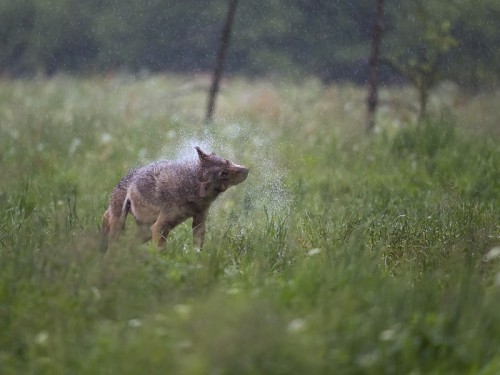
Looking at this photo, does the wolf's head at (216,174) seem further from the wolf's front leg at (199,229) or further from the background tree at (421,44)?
the background tree at (421,44)

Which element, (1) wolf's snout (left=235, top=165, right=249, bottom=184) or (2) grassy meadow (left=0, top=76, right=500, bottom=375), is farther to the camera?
(1) wolf's snout (left=235, top=165, right=249, bottom=184)

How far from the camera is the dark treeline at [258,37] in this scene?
13062 mm

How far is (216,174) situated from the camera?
23.9ft

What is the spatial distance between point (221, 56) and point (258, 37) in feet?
9.04

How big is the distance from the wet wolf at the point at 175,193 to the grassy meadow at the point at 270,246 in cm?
21

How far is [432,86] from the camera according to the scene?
13.1 meters

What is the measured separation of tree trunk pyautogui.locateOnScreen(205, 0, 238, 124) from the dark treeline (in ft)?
5.41

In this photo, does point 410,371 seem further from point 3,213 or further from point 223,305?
point 3,213

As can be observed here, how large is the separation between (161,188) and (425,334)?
10.7 ft

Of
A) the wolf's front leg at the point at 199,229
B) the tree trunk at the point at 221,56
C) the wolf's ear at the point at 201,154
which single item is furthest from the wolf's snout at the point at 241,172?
the tree trunk at the point at 221,56

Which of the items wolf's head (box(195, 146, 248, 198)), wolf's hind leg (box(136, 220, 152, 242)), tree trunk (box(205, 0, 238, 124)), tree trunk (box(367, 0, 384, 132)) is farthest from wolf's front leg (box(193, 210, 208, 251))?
tree trunk (box(367, 0, 384, 132))

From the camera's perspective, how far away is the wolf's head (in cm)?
727

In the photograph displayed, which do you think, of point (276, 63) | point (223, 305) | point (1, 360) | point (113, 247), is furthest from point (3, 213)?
point (276, 63)

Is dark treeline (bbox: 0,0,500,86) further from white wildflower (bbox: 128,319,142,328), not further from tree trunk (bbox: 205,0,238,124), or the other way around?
white wildflower (bbox: 128,319,142,328)
